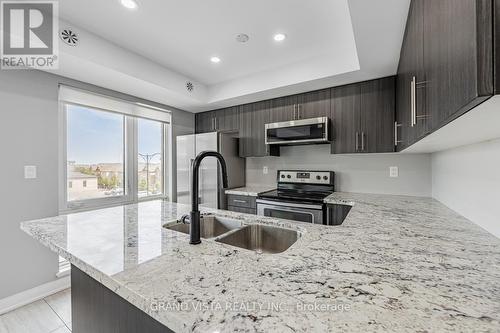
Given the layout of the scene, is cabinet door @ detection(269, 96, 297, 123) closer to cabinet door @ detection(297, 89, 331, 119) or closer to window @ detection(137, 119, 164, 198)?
cabinet door @ detection(297, 89, 331, 119)

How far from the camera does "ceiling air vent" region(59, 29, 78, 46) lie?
72.1 inches

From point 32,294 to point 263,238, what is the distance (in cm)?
248

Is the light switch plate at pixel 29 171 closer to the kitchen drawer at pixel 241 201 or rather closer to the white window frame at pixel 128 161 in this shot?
the white window frame at pixel 128 161

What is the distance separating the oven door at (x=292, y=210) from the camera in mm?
2320

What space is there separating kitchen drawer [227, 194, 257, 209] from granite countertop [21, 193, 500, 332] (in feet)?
5.50

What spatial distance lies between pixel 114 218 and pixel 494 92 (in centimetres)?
176

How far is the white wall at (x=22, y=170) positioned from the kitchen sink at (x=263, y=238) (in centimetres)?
227

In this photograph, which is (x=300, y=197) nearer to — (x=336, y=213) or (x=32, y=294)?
(x=336, y=213)

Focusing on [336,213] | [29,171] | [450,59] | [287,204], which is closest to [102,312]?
[450,59]

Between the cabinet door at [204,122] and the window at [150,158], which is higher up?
the cabinet door at [204,122]

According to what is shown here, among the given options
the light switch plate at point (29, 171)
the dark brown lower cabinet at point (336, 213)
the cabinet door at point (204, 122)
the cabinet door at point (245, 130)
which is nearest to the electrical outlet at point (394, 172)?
the dark brown lower cabinet at point (336, 213)

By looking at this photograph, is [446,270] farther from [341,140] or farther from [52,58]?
[52,58]

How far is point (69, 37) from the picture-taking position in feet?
6.13

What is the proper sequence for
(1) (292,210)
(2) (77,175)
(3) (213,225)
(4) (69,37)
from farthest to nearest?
1. (2) (77,175)
2. (1) (292,210)
3. (4) (69,37)
4. (3) (213,225)
